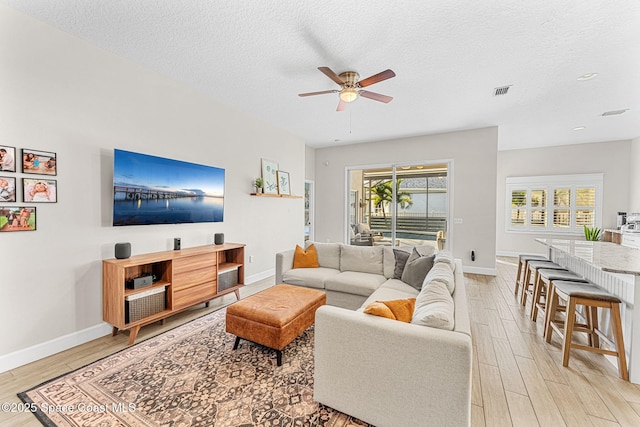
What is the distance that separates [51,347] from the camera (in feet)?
7.75

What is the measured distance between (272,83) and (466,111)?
3.17 m

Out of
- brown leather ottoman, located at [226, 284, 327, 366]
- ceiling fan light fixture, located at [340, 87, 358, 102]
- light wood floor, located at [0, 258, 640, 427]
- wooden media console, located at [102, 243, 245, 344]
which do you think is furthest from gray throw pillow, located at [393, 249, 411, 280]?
wooden media console, located at [102, 243, 245, 344]

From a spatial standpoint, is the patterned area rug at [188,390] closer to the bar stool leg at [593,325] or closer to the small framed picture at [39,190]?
the small framed picture at [39,190]

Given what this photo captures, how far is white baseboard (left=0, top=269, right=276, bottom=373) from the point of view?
7.06 ft

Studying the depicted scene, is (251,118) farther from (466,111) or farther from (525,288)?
(525,288)

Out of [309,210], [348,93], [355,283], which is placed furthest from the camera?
[309,210]

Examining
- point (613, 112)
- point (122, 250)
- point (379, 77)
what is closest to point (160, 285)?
point (122, 250)

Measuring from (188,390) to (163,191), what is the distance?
218 cm

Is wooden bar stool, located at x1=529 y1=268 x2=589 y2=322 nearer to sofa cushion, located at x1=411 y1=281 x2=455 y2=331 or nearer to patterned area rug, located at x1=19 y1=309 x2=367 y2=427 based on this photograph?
sofa cushion, located at x1=411 y1=281 x2=455 y2=331

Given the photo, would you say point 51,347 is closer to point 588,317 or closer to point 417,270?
point 417,270

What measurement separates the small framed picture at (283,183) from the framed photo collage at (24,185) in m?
3.26

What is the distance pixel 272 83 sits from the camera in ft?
11.2

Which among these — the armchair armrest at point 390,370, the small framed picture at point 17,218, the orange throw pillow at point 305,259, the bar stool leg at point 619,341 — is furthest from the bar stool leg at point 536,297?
the small framed picture at point 17,218

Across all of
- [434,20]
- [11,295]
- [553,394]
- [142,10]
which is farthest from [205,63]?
[553,394]
